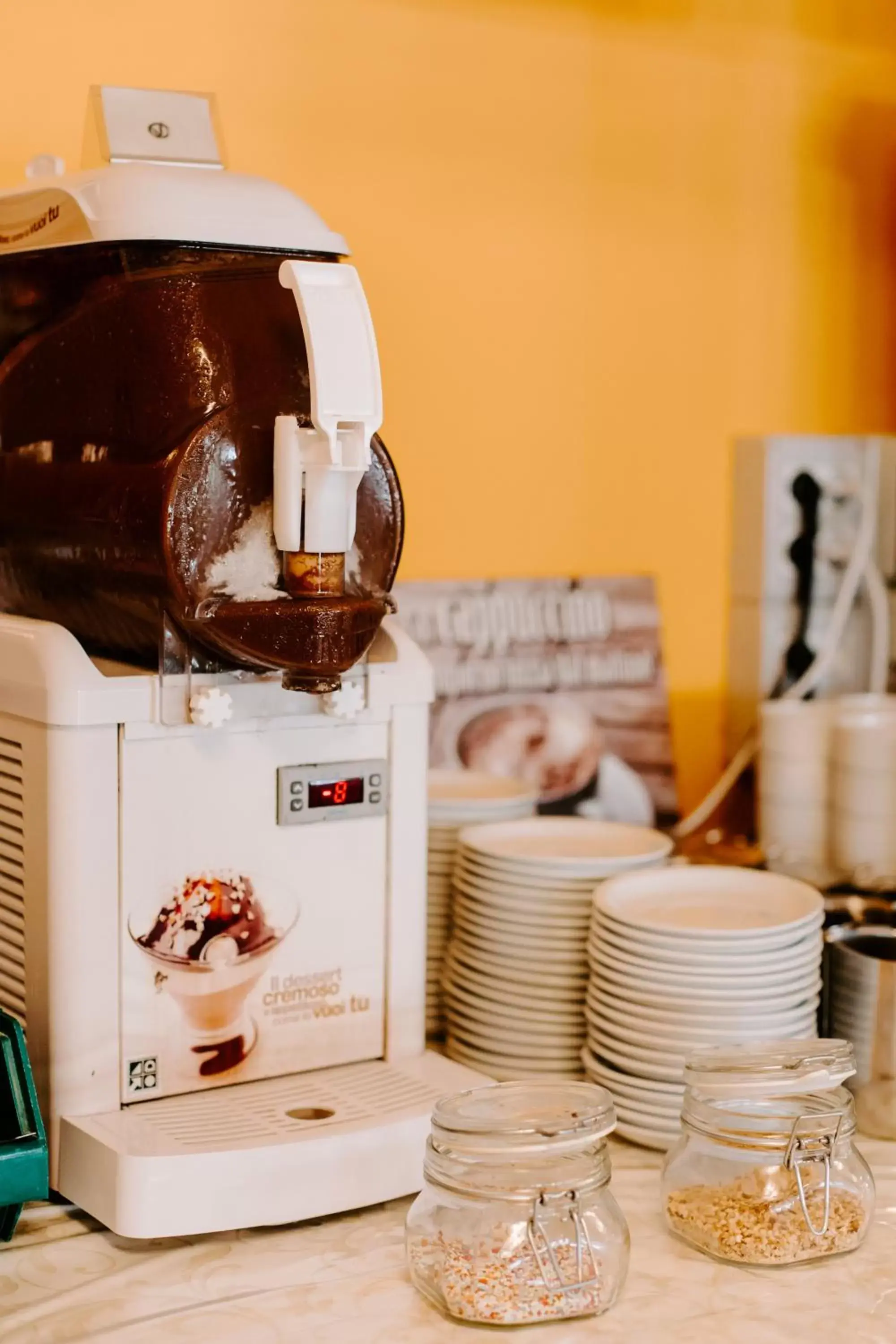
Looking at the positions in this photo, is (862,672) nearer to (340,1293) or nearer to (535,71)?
(535,71)

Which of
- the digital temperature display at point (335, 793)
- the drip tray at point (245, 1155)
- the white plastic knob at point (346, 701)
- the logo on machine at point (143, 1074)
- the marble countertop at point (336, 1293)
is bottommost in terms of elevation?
Result: the marble countertop at point (336, 1293)

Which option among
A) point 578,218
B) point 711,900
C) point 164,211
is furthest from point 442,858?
point 578,218

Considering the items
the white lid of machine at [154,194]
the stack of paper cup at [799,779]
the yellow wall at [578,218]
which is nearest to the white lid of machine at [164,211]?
the white lid of machine at [154,194]

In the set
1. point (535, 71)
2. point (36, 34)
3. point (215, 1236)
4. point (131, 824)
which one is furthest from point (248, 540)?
point (535, 71)

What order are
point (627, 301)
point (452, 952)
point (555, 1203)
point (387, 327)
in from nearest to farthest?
point (555, 1203)
point (452, 952)
point (387, 327)
point (627, 301)

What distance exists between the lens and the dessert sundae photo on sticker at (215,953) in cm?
108

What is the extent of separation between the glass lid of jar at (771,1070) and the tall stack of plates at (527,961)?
21 cm

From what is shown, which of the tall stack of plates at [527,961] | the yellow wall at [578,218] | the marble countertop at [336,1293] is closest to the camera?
the marble countertop at [336,1293]

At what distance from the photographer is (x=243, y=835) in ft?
3.64

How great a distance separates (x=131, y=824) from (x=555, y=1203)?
14.2 inches

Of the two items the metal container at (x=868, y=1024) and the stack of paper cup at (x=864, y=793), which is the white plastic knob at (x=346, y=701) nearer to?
the metal container at (x=868, y=1024)

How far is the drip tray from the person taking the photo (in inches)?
38.9

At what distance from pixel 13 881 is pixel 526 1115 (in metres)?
0.38

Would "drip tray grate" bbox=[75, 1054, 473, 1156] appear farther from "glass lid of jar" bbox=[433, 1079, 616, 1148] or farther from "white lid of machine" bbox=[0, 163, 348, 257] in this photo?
Answer: "white lid of machine" bbox=[0, 163, 348, 257]
